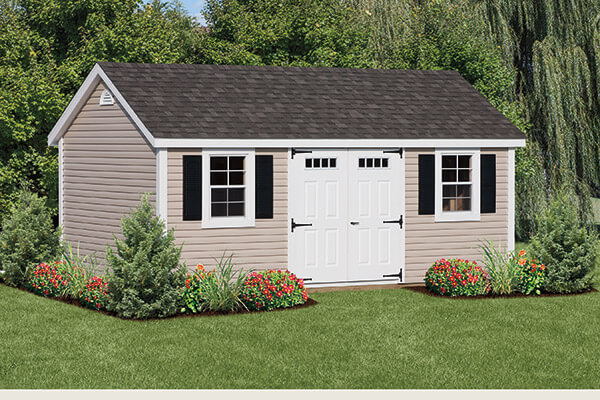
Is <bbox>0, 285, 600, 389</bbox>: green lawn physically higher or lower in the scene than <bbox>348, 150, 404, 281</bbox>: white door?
lower

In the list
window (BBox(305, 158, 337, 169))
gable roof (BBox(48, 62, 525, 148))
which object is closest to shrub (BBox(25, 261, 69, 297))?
gable roof (BBox(48, 62, 525, 148))

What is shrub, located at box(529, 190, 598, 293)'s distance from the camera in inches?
698

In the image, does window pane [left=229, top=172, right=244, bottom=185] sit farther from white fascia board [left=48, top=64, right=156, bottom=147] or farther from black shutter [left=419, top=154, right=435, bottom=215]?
black shutter [left=419, top=154, right=435, bottom=215]

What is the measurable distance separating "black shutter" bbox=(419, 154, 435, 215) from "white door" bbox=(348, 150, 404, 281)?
0.39 meters

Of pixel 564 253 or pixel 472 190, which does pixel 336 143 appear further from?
pixel 564 253

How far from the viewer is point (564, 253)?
1777 cm

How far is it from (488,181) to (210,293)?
263 inches

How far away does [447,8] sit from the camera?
2808 cm

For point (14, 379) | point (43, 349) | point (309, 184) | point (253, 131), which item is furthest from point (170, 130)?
point (14, 379)

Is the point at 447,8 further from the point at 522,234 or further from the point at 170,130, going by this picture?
the point at 170,130

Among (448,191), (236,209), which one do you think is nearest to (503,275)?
(448,191)

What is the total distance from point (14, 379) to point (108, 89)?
8510mm

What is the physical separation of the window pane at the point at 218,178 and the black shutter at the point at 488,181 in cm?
517

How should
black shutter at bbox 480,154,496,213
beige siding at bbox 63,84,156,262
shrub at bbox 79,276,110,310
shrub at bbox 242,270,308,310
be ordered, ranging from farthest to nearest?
black shutter at bbox 480,154,496,213
beige siding at bbox 63,84,156,262
shrub at bbox 242,270,308,310
shrub at bbox 79,276,110,310
